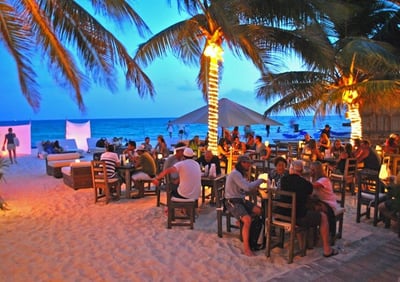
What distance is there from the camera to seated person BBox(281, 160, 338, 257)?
4.49 metres

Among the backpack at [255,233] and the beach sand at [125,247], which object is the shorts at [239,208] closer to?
the backpack at [255,233]

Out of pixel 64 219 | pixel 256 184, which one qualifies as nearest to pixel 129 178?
pixel 64 219

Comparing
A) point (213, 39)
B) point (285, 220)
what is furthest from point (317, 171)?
Result: point (213, 39)

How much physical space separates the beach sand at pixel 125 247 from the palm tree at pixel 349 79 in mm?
4649

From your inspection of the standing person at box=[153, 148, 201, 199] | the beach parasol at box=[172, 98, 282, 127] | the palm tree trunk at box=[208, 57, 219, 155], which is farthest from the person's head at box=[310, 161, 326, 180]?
the beach parasol at box=[172, 98, 282, 127]

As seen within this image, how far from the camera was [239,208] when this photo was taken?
16.5 ft

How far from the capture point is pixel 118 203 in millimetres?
7664

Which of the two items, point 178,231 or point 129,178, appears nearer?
point 178,231

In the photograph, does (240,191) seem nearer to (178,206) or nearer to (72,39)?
(178,206)

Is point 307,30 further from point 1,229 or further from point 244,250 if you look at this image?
point 1,229

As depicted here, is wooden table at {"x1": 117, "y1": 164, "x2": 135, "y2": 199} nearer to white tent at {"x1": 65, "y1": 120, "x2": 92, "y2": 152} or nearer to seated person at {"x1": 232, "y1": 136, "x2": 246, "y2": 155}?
seated person at {"x1": 232, "y1": 136, "x2": 246, "y2": 155}

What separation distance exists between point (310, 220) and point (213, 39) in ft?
19.3

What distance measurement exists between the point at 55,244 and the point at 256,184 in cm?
308

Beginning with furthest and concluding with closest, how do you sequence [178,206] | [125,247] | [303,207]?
[178,206]
[125,247]
[303,207]
